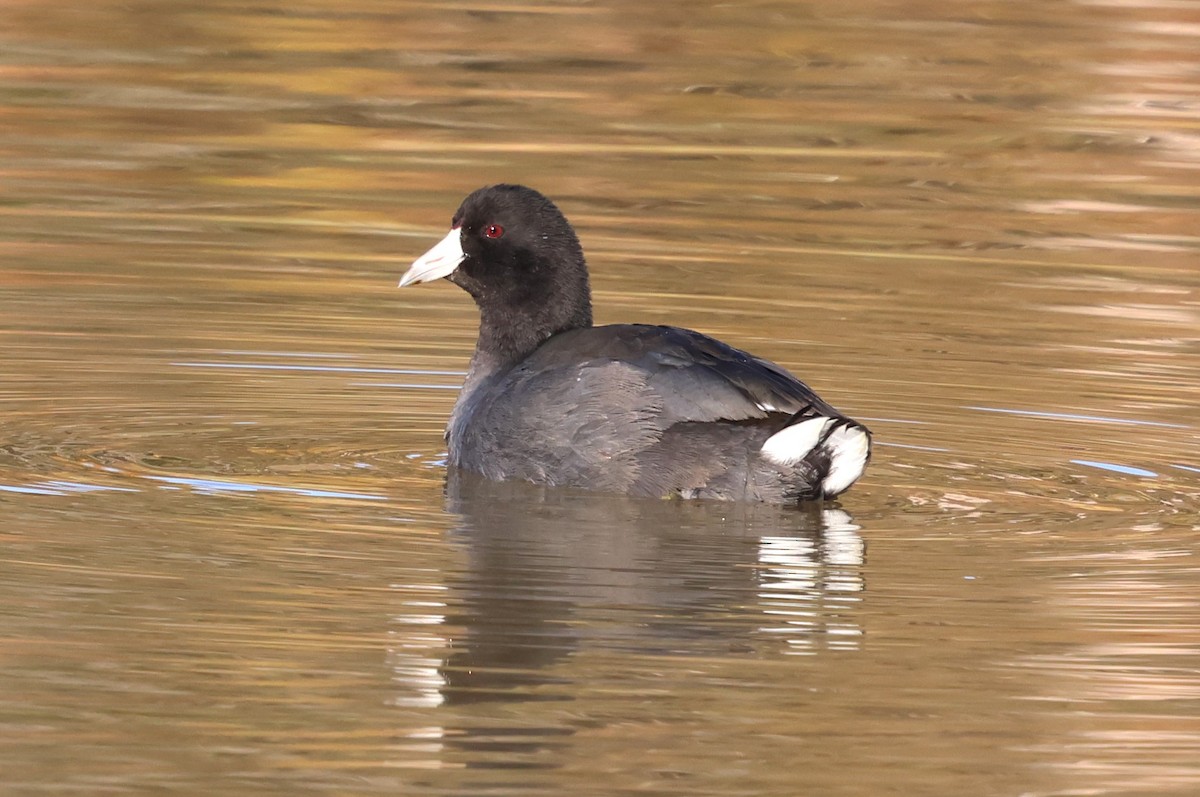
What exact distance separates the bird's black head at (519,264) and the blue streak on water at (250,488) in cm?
135

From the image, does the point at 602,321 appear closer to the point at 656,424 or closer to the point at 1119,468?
the point at 1119,468

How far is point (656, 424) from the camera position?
8.46m

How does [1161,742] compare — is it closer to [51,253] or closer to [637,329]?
[637,329]

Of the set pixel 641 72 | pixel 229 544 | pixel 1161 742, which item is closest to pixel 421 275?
pixel 229 544

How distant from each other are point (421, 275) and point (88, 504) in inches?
80.3

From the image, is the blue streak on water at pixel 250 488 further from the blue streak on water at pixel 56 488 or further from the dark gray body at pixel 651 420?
the dark gray body at pixel 651 420

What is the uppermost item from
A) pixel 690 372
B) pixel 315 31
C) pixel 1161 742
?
pixel 315 31

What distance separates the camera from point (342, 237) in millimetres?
14188

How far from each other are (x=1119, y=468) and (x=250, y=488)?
3.08 meters

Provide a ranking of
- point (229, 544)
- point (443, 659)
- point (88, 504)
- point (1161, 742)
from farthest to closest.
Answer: point (88, 504), point (229, 544), point (443, 659), point (1161, 742)

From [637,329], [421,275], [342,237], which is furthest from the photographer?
[342,237]

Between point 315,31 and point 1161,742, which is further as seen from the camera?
point 315,31

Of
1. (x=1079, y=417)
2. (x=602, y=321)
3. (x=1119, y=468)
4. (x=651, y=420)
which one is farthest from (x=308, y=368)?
(x=1119, y=468)

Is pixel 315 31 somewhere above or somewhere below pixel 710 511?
above
